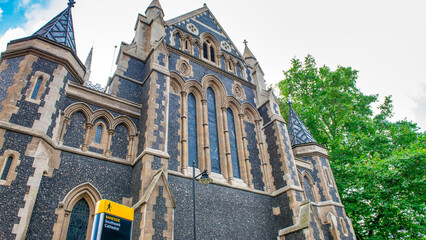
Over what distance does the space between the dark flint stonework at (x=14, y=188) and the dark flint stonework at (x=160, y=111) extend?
138 inches

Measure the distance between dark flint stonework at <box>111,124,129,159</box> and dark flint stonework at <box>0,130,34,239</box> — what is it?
8.41 ft

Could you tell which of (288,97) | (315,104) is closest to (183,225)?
(315,104)

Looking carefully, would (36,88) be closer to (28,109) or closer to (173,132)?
(28,109)

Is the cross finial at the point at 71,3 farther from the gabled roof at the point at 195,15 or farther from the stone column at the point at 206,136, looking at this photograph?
the stone column at the point at 206,136

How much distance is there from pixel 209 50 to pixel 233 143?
229 inches

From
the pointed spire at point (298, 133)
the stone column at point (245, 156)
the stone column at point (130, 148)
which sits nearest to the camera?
the stone column at point (130, 148)

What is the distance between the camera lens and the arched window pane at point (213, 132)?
11977 millimetres

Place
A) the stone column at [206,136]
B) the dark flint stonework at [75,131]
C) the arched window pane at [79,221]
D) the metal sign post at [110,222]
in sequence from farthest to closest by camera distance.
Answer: the stone column at [206,136] < the dark flint stonework at [75,131] < the arched window pane at [79,221] < the metal sign post at [110,222]

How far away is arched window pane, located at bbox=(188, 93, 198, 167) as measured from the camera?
1134 centimetres

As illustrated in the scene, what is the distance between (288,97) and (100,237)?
23396 millimetres

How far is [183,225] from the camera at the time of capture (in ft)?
29.0

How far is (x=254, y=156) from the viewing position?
43.6 feet

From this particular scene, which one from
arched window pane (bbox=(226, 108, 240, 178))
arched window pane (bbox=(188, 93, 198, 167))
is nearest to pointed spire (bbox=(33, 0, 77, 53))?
arched window pane (bbox=(188, 93, 198, 167))

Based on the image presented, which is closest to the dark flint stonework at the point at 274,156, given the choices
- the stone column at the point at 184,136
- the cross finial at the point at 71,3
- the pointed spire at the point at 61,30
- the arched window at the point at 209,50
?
the stone column at the point at 184,136
